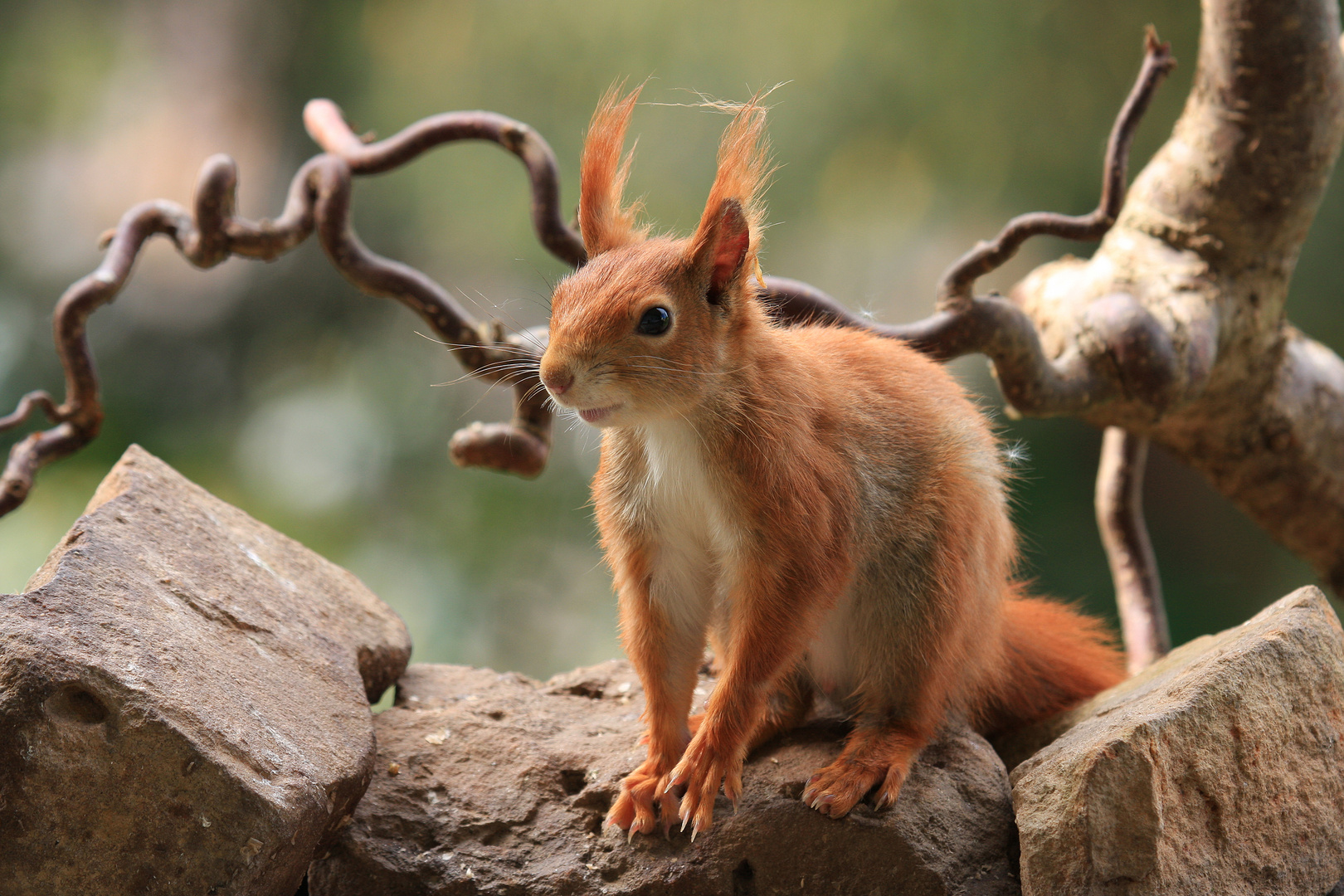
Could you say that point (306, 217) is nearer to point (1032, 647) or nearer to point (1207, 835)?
point (1032, 647)

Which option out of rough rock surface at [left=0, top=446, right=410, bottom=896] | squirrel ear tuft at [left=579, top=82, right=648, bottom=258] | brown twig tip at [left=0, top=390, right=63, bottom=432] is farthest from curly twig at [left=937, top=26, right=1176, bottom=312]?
brown twig tip at [left=0, top=390, right=63, bottom=432]

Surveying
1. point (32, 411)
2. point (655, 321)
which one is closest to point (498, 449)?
point (655, 321)

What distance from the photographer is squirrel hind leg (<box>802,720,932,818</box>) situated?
1506 millimetres

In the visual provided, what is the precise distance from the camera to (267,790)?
1282 millimetres

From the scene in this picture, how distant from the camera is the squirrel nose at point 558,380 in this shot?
1400 millimetres

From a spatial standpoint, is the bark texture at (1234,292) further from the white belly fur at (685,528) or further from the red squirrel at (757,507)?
the white belly fur at (685,528)

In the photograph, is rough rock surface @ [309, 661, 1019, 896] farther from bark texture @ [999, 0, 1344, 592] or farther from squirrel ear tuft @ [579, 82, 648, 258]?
bark texture @ [999, 0, 1344, 592]

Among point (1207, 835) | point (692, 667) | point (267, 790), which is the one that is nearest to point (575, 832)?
point (692, 667)

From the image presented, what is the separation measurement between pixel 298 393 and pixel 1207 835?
10.8ft

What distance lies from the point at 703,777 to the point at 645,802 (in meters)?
0.12

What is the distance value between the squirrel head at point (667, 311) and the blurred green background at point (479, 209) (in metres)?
1.92

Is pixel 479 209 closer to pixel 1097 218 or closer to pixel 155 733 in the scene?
pixel 1097 218

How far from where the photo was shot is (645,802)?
5.08 feet

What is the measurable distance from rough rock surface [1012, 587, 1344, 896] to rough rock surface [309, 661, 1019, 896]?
13 centimetres
